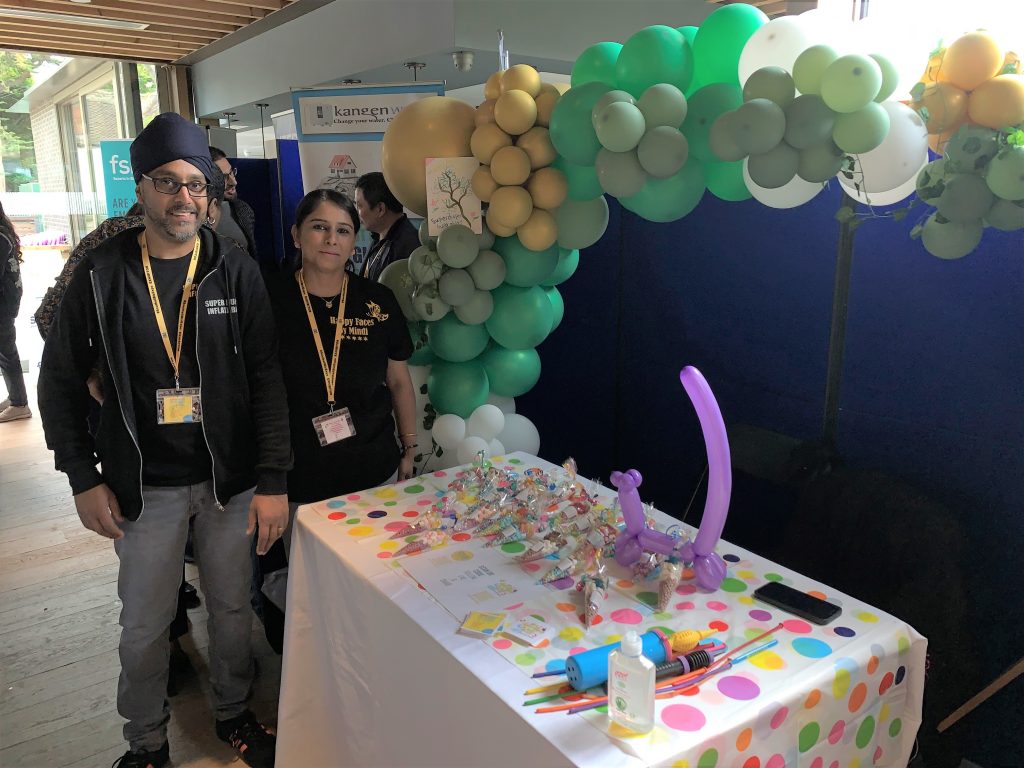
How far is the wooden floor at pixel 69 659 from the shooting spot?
2.02 meters

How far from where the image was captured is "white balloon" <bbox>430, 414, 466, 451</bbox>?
2.24 meters

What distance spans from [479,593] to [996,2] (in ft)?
5.03

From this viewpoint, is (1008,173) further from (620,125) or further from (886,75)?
(620,125)

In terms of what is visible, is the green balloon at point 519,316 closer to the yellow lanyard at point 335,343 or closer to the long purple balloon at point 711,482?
the yellow lanyard at point 335,343

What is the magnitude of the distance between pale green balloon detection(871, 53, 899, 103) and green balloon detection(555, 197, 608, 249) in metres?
0.77

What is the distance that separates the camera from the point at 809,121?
1351 mm

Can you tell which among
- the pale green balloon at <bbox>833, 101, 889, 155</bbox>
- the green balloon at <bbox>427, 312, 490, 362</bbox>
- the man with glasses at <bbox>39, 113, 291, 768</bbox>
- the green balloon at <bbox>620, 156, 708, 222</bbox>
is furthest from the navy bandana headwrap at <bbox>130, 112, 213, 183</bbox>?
the pale green balloon at <bbox>833, 101, 889, 155</bbox>

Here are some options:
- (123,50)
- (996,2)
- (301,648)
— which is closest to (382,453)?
(301,648)

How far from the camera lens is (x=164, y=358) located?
64.6 inches

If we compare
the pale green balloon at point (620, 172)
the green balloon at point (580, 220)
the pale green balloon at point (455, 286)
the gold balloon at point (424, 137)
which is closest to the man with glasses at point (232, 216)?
the gold balloon at point (424, 137)

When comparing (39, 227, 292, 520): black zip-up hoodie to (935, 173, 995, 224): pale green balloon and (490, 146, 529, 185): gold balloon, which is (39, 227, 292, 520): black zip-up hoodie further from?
(935, 173, 995, 224): pale green balloon

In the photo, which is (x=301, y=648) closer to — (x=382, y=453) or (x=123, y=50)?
(x=382, y=453)

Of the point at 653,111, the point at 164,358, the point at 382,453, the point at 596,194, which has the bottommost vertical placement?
the point at 382,453

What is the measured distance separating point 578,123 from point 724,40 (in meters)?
0.35
